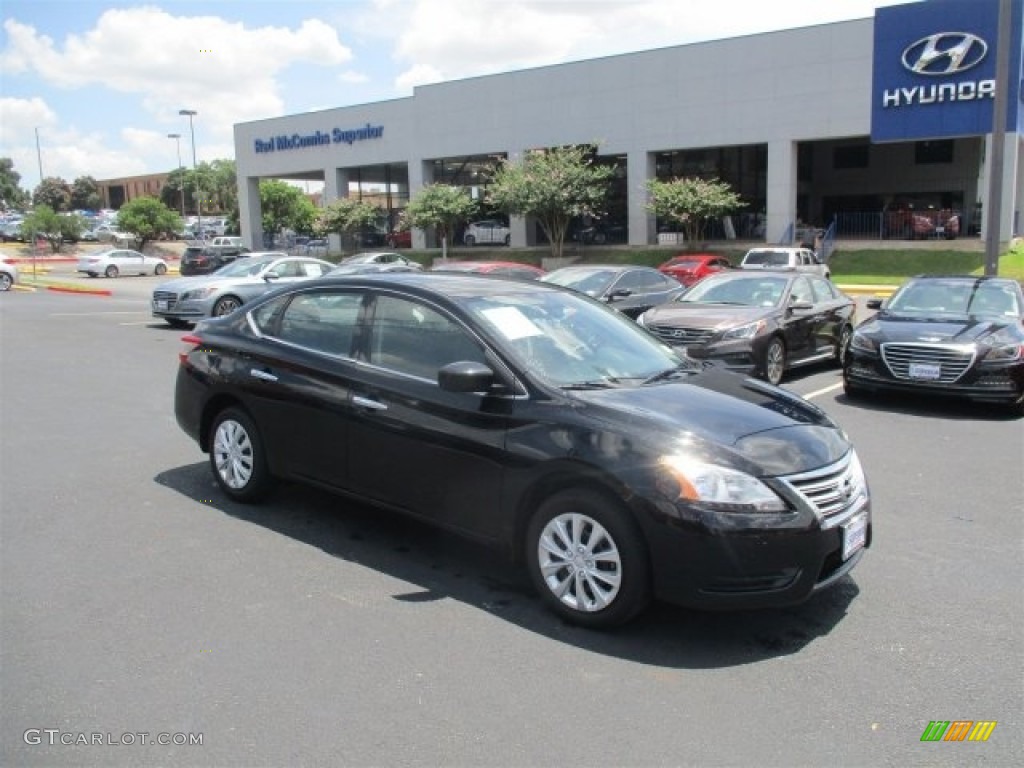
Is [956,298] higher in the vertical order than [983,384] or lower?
higher

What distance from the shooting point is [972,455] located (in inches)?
302

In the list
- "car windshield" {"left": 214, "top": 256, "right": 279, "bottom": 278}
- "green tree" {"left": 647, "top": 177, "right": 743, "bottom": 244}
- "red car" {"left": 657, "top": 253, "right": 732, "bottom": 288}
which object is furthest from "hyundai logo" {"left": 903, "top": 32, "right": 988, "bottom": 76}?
"car windshield" {"left": 214, "top": 256, "right": 279, "bottom": 278}

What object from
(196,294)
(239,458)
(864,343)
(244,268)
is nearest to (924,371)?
(864,343)

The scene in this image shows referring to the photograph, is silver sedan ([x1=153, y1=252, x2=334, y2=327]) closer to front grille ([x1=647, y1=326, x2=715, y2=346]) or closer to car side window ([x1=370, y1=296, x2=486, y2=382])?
front grille ([x1=647, y1=326, x2=715, y2=346])

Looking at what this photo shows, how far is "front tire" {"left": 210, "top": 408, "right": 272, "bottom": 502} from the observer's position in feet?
19.0

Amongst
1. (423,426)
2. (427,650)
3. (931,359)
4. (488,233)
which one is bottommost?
(427,650)

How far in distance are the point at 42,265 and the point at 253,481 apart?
56.0m

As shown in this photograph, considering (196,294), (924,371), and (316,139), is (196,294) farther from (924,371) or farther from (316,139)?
(316,139)

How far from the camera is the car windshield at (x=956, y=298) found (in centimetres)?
1045

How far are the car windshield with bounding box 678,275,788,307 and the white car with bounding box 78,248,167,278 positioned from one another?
39.3 m

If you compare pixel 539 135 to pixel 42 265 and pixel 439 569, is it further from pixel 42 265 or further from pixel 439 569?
pixel 439 569

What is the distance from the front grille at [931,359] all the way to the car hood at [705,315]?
70.1 inches

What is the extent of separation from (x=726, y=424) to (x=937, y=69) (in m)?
32.6

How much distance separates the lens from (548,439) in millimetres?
4281
